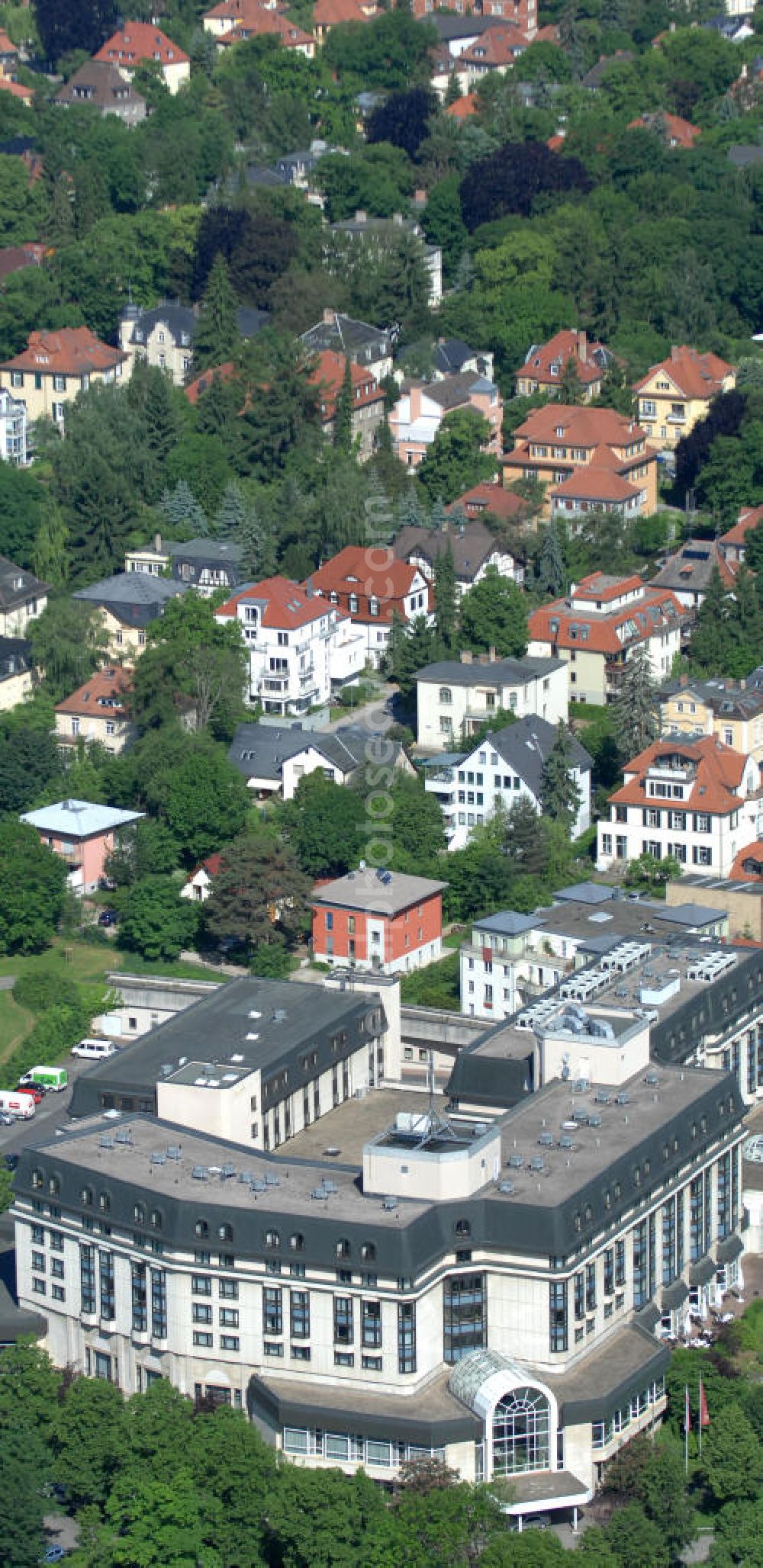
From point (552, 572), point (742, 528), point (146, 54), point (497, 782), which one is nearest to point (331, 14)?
point (146, 54)

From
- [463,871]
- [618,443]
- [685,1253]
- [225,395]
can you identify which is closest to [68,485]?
[225,395]

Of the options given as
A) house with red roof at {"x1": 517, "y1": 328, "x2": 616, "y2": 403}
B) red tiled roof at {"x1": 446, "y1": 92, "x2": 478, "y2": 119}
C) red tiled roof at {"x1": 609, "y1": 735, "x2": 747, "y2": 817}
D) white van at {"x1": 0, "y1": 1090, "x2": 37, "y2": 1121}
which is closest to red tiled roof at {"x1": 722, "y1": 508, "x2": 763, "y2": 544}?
house with red roof at {"x1": 517, "y1": 328, "x2": 616, "y2": 403}

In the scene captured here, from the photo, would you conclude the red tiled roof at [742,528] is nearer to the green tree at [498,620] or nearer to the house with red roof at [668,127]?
the green tree at [498,620]

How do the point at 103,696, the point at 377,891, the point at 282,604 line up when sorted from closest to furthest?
the point at 377,891 → the point at 103,696 → the point at 282,604

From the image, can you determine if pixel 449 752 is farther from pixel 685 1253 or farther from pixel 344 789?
pixel 685 1253

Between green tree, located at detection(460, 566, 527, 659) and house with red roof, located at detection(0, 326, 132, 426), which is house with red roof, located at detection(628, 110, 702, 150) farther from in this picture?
green tree, located at detection(460, 566, 527, 659)

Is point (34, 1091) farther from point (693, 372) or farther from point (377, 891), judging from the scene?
point (693, 372)

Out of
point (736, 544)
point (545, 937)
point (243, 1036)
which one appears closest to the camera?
point (243, 1036)
